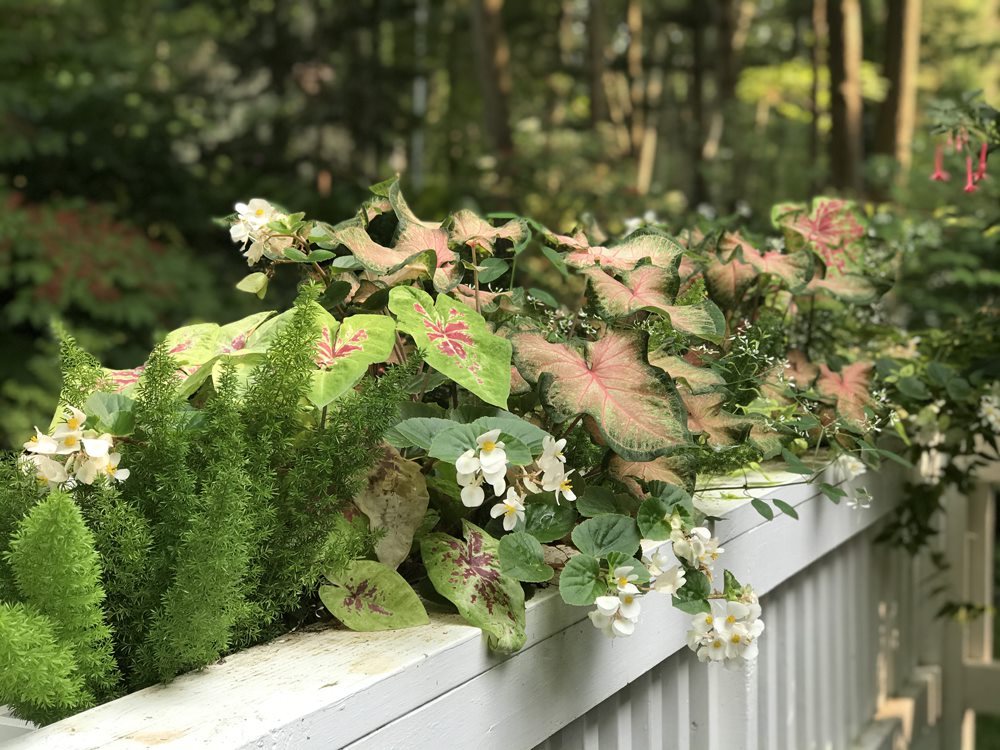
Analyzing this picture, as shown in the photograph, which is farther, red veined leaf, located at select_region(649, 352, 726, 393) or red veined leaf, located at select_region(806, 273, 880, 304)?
red veined leaf, located at select_region(806, 273, 880, 304)

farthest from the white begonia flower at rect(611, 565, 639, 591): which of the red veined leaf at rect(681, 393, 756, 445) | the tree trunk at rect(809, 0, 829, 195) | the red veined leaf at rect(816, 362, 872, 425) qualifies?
the tree trunk at rect(809, 0, 829, 195)

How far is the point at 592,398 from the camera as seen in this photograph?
3.18 feet

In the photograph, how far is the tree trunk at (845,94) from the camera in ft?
16.3

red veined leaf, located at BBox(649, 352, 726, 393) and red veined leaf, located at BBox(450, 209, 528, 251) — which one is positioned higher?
red veined leaf, located at BBox(450, 209, 528, 251)

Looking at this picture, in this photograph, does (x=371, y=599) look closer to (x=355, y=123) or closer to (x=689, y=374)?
(x=689, y=374)

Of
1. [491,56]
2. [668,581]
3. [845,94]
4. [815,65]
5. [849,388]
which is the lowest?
[668,581]

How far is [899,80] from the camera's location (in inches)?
200

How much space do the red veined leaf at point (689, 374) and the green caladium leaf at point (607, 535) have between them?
0.61 ft

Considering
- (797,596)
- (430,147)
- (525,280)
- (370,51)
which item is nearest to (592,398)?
(797,596)

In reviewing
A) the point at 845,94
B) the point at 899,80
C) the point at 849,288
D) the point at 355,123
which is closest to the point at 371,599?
the point at 849,288

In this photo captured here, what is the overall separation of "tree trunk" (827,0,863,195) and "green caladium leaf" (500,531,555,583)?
15.2 ft

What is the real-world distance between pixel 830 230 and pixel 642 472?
764mm

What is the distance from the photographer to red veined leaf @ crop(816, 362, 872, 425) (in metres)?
1.41

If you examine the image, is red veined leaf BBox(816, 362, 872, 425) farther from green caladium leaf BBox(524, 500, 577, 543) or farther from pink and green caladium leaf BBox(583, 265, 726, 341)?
green caladium leaf BBox(524, 500, 577, 543)
